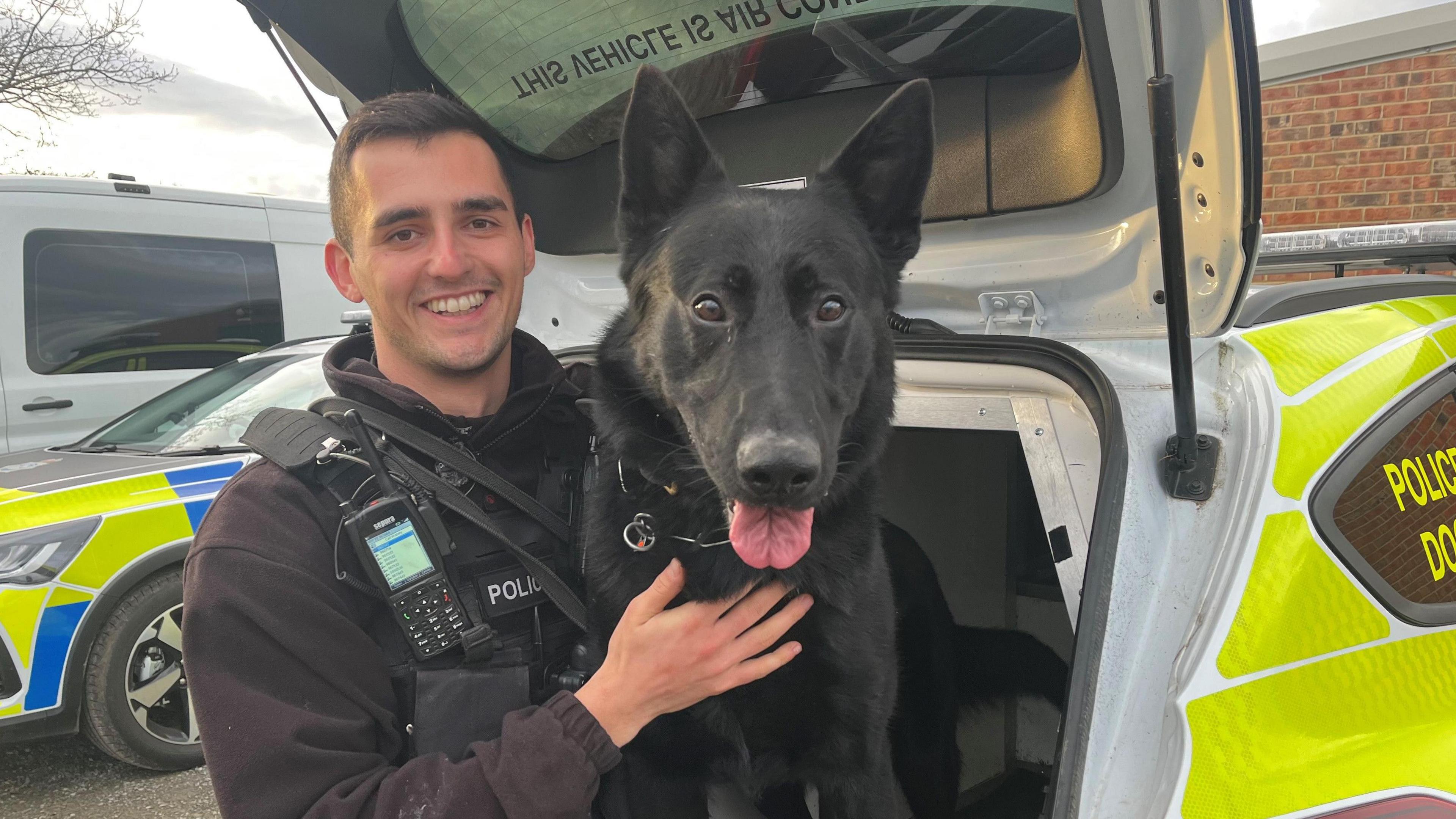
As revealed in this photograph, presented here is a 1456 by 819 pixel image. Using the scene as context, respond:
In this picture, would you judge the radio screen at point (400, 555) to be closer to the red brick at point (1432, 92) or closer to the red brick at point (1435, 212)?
the red brick at point (1435, 212)

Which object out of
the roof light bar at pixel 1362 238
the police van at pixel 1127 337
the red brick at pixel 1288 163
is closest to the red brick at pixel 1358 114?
the red brick at pixel 1288 163

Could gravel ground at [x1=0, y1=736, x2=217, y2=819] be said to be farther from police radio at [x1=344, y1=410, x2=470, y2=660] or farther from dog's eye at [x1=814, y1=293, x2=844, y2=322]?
dog's eye at [x1=814, y1=293, x2=844, y2=322]

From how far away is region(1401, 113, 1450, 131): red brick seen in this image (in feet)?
25.2

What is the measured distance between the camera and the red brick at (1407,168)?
7.77m

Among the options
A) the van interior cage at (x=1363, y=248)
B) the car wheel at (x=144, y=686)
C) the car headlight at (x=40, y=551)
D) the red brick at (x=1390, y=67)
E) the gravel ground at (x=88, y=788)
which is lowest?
the gravel ground at (x=88, y=788)

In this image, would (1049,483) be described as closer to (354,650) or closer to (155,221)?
(354,650)

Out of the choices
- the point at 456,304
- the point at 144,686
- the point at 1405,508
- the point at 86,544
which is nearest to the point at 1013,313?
the point at 1405,508

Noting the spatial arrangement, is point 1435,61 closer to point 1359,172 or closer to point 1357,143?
point 1357,143

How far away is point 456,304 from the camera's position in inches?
73.0

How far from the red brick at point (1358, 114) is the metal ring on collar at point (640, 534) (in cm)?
946

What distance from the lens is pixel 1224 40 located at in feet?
4.42

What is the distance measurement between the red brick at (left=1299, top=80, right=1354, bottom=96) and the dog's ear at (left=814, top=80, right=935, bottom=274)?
885 centimetres

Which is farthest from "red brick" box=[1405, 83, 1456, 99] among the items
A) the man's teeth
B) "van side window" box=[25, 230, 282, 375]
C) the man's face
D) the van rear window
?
"van side window" box=[25, 230, 282, 375]

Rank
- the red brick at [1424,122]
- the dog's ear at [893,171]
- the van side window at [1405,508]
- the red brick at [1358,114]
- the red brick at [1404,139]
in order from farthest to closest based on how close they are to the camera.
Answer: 1. the red brick at [1358,114]
2. the red brick at [1404,139]
3. the red brick at [1424,122]
4. the dog's ear at [893,171]
5. the van side window at [1405,508]
